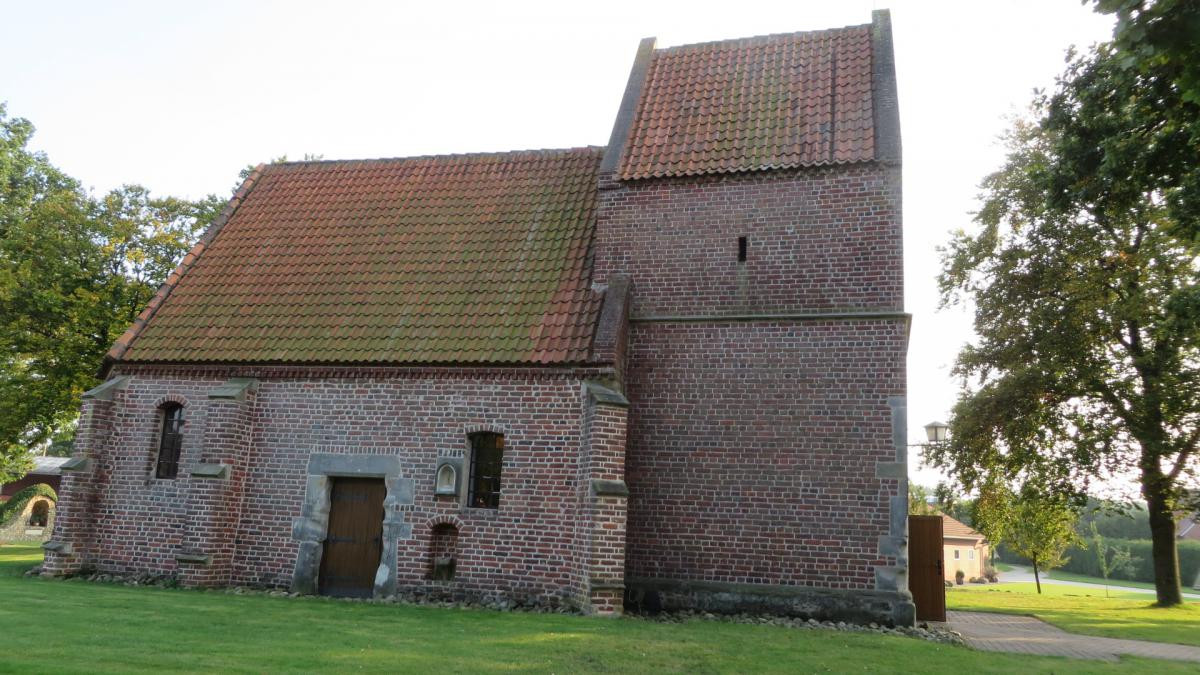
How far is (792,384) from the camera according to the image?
1235 cm

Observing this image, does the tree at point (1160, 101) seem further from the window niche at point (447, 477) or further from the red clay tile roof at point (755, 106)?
the window niche at point (447, 477)

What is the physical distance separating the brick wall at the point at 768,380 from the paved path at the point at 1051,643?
8.34ft

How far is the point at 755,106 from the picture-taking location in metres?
14.5

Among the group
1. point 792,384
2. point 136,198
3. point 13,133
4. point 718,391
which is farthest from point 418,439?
point 13,133

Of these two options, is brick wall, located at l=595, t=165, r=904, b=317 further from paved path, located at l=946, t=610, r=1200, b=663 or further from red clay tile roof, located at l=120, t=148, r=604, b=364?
paved path, located at l=946, t=610, r=1200, b=663

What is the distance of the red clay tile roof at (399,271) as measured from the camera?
13422 mm

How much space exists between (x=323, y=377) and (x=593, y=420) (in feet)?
16.6

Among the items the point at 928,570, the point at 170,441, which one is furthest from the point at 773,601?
the point at 170,441

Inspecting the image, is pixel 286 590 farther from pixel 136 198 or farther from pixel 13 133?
pixel 13 133

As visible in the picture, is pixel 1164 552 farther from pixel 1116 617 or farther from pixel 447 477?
pixel 447 477

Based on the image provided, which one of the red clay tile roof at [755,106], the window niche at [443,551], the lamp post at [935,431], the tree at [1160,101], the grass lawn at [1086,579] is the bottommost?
the grass lawn at [1086,579]

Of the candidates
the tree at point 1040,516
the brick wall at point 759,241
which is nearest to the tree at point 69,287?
the brick wall at point 759,241

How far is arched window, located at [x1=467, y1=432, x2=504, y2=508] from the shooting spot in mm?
12734

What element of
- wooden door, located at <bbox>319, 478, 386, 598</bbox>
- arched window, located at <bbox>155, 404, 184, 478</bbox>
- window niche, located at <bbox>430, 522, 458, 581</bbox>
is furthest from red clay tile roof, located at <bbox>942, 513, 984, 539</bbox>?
arched window, located at <bbox>155, 404, 184, 478</bbox>
